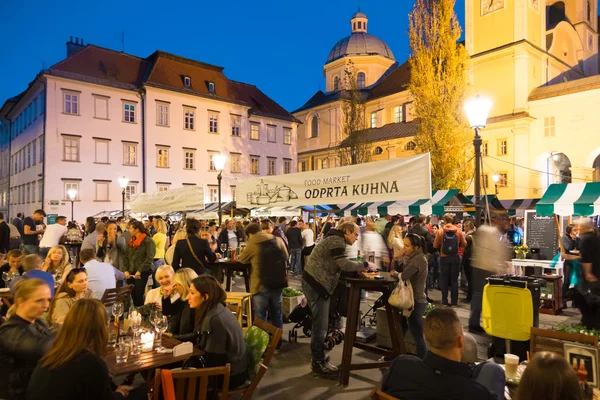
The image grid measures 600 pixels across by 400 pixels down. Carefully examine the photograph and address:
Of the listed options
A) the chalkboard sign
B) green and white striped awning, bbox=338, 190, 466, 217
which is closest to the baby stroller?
green and white striped awning, bbox=338, 190, 466, 217

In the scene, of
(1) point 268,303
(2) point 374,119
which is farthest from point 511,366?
(2) point 374,119

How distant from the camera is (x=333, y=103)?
183ft

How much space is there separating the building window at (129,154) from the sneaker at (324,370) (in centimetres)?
3372

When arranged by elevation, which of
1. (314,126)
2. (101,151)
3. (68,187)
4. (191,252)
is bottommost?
(191,252)

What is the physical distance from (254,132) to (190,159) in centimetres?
762

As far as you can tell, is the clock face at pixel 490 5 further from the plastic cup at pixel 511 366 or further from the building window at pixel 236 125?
the plastic cup at pixel 511 366

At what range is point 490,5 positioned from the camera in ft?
122

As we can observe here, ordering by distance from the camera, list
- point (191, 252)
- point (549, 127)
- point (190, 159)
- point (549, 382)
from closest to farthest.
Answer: point (549, 382)
point (191, 252)
point (549, 127)
point (190, 159)

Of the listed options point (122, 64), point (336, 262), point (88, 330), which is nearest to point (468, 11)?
point (122, 64)

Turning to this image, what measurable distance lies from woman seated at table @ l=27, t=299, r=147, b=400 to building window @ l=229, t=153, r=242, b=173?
131ft

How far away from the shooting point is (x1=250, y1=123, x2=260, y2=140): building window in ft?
145

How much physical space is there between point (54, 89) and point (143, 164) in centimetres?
837

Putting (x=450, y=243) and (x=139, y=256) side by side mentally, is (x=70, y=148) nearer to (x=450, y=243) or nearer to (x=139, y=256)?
(x=139, y=256)

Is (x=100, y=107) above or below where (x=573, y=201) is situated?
above
